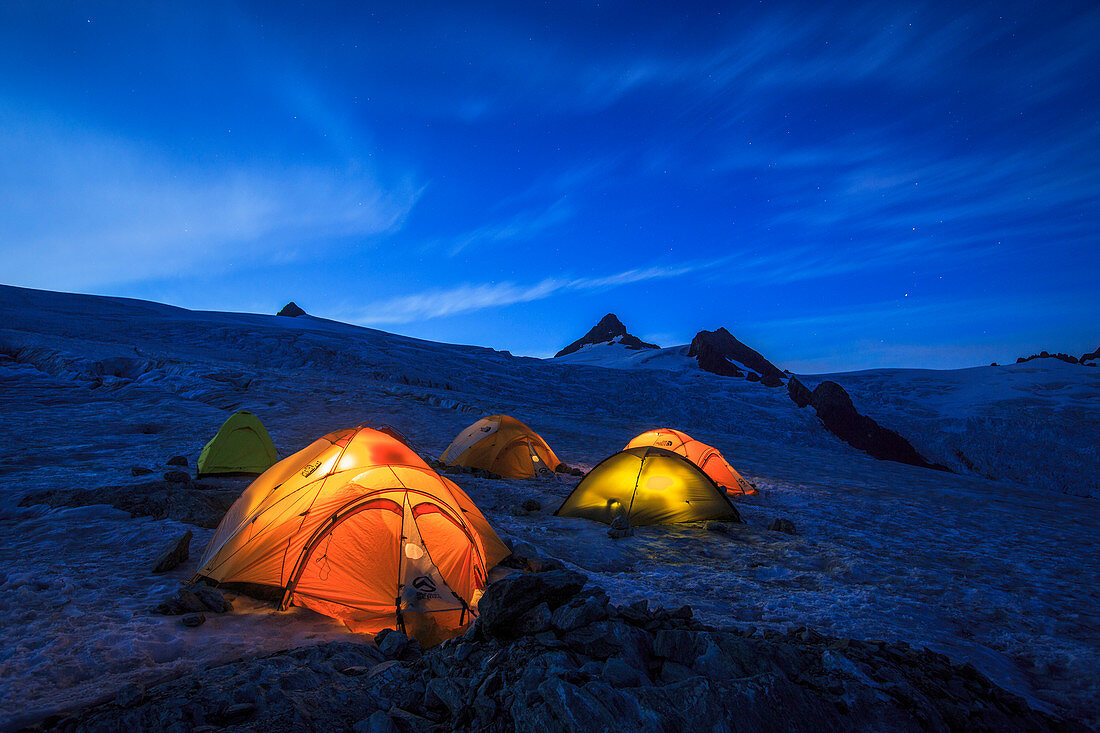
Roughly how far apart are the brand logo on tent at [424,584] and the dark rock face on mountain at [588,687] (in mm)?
1469

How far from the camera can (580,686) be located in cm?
320

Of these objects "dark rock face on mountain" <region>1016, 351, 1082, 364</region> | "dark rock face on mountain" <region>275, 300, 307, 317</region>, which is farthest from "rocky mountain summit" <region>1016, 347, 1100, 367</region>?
"dark rock face on mountain" <region>275, 300, 307, 317</region>

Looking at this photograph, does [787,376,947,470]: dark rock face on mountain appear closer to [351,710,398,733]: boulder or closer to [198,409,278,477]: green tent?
[198,409,278,477]: green tent

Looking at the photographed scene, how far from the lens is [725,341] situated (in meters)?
67.6

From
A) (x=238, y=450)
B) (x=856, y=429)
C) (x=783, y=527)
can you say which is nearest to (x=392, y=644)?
(x=783, y=527)

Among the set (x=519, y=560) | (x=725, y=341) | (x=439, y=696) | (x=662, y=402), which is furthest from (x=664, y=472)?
(x=725, y=341)

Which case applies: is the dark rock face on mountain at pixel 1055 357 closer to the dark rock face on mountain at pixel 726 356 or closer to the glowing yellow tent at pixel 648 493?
the dark rock face on mountain at pixel 726 356

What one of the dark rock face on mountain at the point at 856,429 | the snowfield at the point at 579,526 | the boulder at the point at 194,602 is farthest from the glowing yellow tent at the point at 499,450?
the dark rock face on mountain at the point at 856,429

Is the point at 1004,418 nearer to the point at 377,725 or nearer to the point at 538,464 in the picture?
the point at 538,464

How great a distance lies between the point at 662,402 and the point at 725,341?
29.8 metres

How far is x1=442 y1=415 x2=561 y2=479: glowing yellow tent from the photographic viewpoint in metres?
15.1

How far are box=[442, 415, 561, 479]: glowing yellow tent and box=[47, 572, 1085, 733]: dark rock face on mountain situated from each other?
10.6 m

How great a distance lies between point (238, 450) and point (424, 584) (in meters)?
9.61

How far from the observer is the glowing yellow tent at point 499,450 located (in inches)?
593
